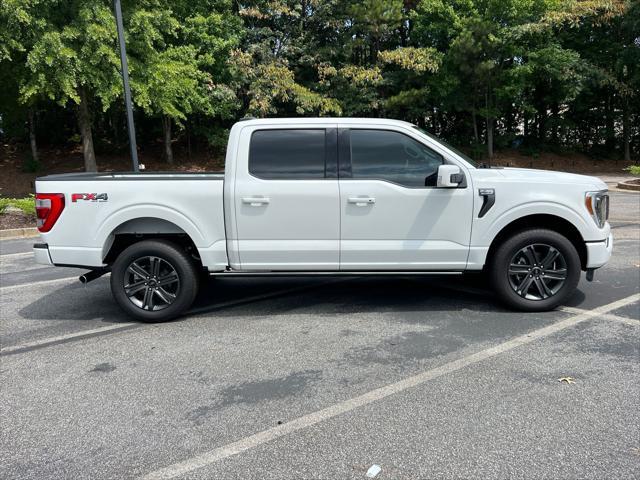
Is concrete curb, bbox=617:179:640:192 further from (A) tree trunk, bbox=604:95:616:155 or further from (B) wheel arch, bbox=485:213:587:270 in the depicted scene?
(A) tree trunk, bbox=604:95:616:155

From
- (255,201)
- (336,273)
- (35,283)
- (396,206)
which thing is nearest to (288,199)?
(255,201)

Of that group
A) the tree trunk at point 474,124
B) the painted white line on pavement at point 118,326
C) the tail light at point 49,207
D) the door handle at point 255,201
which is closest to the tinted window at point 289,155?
the door handle at point 255,201

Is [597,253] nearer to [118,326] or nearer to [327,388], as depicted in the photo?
[327,388]

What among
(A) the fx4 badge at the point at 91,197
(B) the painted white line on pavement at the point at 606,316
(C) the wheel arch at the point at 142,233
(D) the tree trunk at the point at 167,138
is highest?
(D) the tree trunk at the point at 167,138

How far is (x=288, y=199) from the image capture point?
4953mm

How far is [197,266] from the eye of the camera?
17.7ft

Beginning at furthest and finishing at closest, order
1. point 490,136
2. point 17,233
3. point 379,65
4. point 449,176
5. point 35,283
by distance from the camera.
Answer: point 490,136 → point 379,65 → point 17,233 → point 35,283 → point 449,176

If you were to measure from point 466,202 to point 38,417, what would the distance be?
155 inches

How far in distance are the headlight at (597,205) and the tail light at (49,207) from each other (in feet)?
16.8

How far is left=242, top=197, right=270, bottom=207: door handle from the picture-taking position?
4941mm

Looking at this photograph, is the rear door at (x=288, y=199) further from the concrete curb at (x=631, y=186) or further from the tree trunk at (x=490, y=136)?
the tree trunk at (x=490, y=136)

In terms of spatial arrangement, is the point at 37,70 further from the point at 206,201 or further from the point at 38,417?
the point at 38,417

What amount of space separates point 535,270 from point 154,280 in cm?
380

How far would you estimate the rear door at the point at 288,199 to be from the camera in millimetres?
4953
